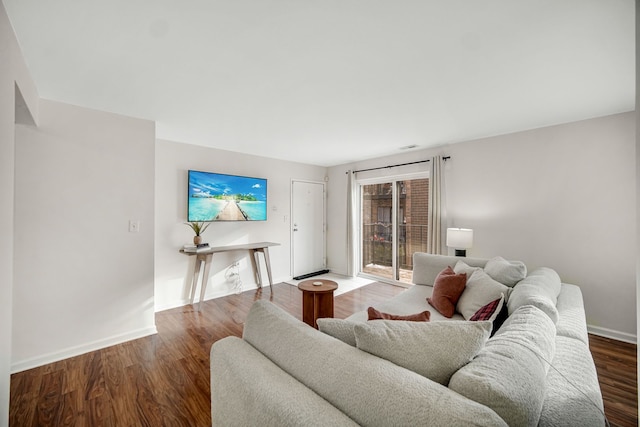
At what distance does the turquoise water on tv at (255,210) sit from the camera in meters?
4.37

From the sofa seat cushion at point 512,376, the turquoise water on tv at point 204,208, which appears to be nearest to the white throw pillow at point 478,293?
the sofa seat cushion at point 512,376

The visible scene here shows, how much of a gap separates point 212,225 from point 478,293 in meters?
3.55

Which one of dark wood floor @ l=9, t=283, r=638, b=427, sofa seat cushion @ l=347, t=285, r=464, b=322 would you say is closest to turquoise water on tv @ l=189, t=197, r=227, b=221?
dark wood floor @ l=9, t=283, r=638, b=427

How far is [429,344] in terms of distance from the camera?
959 millimetres

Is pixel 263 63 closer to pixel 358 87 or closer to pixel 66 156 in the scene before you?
pixel 358 87

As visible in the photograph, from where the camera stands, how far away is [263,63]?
73.1 inches

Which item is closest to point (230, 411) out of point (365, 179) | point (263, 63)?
point (263, 63)

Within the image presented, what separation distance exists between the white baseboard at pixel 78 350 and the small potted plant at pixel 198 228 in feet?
3.86

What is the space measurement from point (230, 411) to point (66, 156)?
2.73 m

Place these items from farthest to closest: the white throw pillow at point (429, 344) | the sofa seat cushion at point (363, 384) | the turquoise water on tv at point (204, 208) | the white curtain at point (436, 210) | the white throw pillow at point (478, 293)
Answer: the white curtain at point (436, 210) < the turquoise water on tv at point (204, 208) < the white throw pillow at point (478, 293) < the white throw pillow at point (429, 344) < the sofa seat cushion at point (363, 384)

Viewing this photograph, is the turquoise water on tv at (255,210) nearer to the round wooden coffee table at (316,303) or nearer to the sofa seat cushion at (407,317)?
the round wooden coffee table at (316,303)

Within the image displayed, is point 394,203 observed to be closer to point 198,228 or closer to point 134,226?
point 198,228

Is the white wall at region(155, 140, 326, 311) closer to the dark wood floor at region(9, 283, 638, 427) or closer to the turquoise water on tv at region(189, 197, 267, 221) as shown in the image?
the turquoise water on tv at region(189, 197, 267, 221)

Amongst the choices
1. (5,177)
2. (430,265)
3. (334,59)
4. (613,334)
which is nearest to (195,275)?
(5,177)
